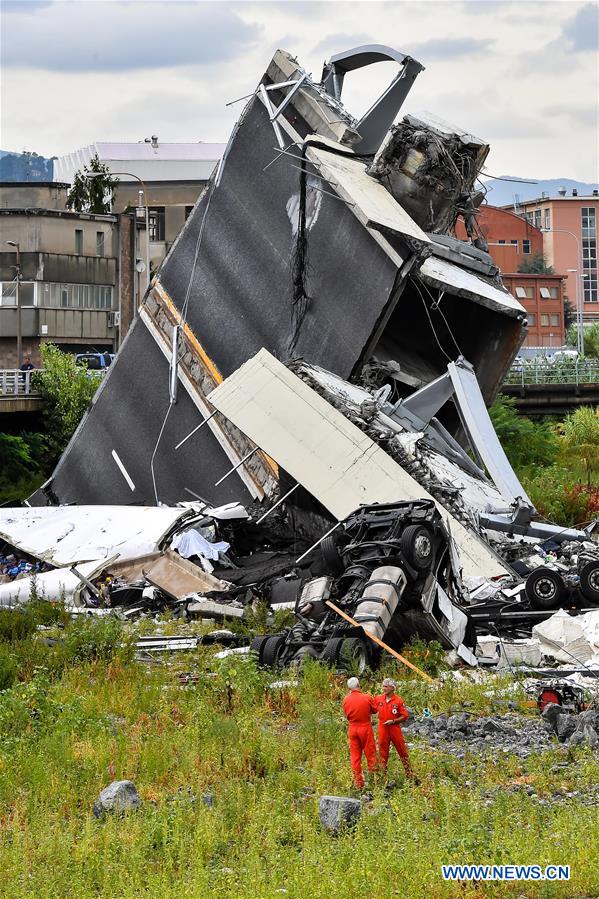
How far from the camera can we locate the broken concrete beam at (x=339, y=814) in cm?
839

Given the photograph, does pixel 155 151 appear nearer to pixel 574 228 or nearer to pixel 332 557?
pixel 574 228

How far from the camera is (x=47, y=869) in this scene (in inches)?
311

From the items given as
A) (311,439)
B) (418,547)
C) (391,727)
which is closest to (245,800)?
(391,727)

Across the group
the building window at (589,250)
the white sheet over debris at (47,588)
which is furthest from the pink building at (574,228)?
the white sheet over debris at (47,588)

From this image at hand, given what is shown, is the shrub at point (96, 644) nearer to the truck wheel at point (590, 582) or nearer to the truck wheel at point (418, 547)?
the truck wheel at point (418, 547)

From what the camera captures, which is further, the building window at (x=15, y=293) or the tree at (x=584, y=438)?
the building window at (x=15, y=293)

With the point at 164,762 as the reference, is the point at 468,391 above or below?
above

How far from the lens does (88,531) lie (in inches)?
834

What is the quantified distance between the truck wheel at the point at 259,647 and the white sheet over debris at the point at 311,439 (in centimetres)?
448

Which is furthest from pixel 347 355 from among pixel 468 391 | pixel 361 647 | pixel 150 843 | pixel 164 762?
pixel 150 843

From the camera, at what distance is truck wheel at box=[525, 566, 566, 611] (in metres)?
15.2

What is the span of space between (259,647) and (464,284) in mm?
11575

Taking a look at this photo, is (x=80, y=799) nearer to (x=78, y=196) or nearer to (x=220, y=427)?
(x=220, y=427)

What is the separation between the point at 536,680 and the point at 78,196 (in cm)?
4831
